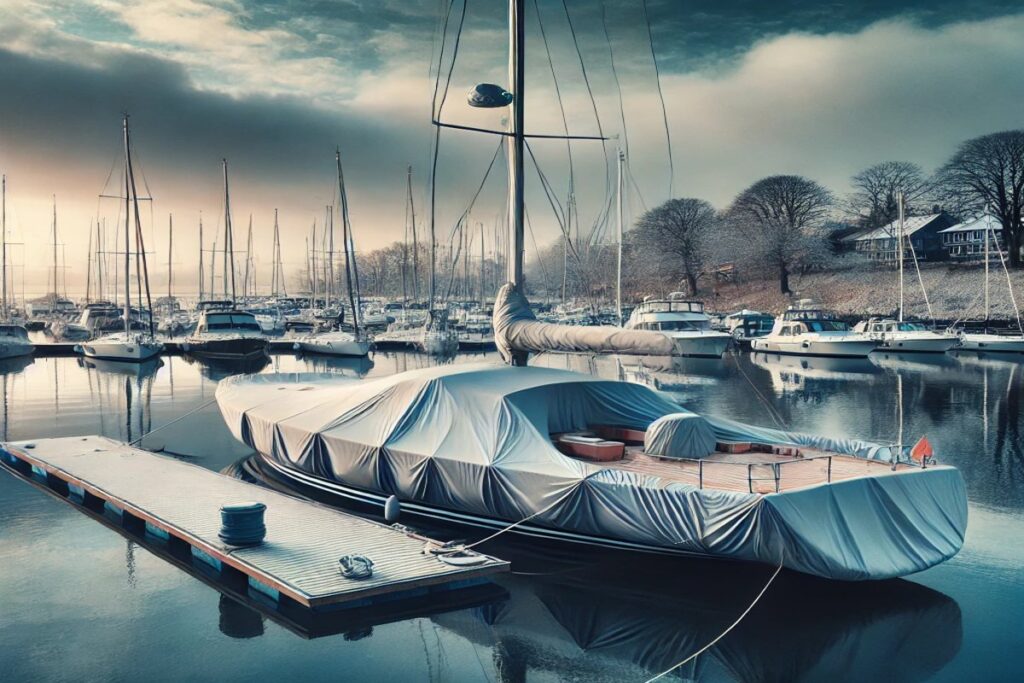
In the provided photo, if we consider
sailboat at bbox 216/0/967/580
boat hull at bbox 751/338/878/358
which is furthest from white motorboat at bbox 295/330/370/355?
sailboat at bbox 216/0/967/580

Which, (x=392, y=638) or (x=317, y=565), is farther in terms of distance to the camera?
(x=317, y=565)

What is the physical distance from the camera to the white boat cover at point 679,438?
15.4 meters

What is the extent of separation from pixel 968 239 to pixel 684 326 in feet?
201

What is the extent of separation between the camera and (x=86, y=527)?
634 inches

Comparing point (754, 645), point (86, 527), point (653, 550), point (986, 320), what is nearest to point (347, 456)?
point (86, 527)

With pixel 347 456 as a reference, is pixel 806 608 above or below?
below

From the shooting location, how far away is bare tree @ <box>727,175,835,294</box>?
4104 inches

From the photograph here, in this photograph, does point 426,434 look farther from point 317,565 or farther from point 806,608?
point 806,608

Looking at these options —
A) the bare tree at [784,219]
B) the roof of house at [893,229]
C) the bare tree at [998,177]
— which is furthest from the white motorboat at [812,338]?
the roof of house at [893,229]

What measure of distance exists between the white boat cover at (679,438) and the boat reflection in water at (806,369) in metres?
22.8

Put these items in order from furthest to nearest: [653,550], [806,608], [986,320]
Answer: [986,320]
[653,550]
[806,608]

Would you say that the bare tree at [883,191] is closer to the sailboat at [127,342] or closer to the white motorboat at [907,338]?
the white motorboat at [907,338]

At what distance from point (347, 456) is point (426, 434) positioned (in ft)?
6.14

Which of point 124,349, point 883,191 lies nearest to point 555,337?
point 124,349
